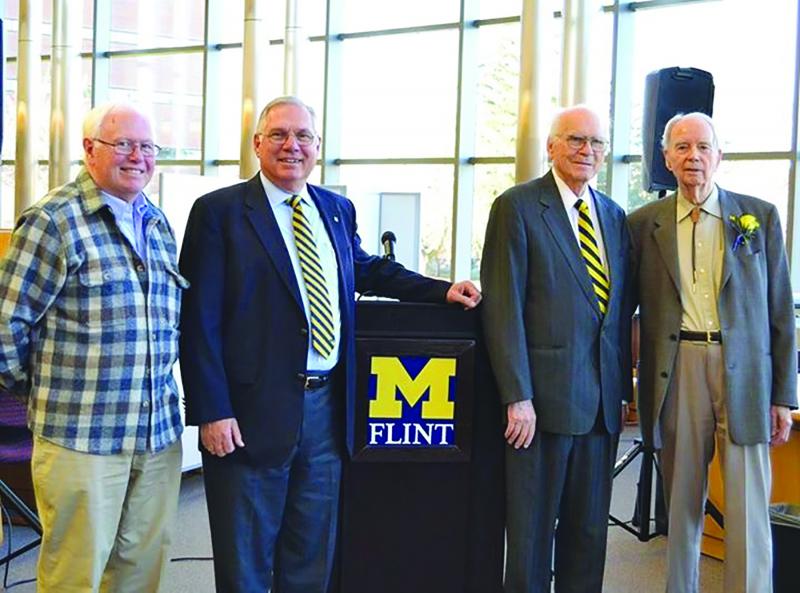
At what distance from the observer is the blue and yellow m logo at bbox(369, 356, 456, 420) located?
268 cm

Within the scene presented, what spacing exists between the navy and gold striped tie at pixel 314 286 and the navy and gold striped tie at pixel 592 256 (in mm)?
784

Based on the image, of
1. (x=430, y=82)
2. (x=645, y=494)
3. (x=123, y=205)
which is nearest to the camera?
(x=123, y=205)

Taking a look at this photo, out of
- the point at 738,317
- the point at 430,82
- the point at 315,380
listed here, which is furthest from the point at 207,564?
the point at 430,82

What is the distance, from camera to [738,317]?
284 centimetres

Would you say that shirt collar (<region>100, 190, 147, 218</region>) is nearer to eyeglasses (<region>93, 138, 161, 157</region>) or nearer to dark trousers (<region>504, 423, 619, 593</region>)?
eyeglasses (<region>93, 138, 161, 157</region>)

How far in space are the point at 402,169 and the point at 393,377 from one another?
272 inches

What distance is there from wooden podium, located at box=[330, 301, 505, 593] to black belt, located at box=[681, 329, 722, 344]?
2.15 ft

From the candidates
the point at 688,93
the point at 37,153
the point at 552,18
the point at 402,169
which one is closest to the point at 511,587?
Answer: the point at 688,93

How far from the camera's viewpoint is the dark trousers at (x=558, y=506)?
2.68 metres

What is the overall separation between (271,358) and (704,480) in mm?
1535

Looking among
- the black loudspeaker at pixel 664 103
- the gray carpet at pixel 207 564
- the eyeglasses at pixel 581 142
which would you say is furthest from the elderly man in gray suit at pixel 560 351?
the black loudspeaker at pixel 664 103

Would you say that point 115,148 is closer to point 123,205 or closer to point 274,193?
point 123,205

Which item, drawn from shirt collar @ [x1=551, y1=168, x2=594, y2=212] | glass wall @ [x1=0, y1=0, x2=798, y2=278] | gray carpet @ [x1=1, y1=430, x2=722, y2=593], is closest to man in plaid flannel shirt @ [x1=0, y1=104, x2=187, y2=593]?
shirt collar @ [x1=551, y1=168, x2=594, y2=212]

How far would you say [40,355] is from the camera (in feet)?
7.39
